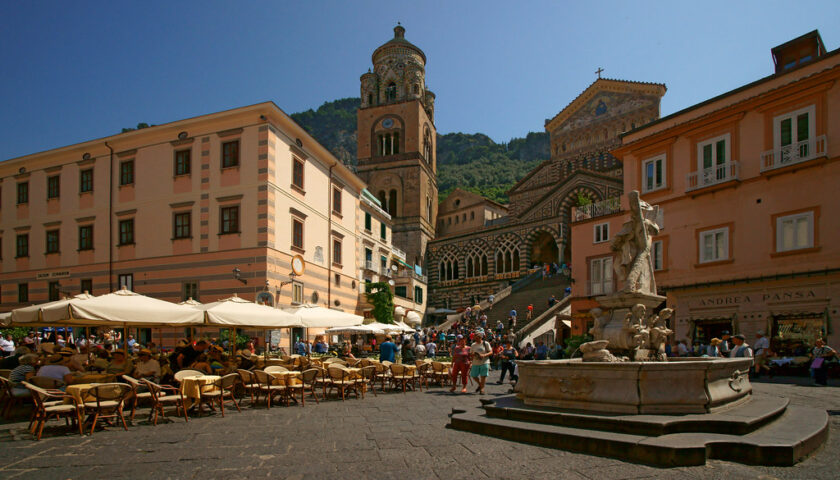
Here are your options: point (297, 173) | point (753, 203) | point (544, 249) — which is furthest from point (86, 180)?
point (544, 249)

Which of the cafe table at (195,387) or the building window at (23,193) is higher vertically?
the building window at (23,193)

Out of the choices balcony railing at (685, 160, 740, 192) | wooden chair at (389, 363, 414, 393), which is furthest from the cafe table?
balcony railing at (685, 160, 740, 192)

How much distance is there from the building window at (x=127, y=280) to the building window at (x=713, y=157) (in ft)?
77.6

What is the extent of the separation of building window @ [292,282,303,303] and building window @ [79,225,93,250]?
32.7ft

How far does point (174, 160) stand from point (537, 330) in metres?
18.4

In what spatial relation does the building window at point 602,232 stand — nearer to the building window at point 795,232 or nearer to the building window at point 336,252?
the building window at point 795,232

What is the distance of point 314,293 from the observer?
1014 inches

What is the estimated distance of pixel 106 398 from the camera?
8055 millimetres

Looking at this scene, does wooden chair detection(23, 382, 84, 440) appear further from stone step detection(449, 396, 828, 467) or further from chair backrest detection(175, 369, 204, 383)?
stone step detection(449, 396, 828, 467)

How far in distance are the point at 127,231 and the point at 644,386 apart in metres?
24.1

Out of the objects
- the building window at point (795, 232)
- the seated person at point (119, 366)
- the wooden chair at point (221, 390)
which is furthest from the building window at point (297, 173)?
the building window at point (795, 232)

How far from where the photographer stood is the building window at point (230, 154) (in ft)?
75.3

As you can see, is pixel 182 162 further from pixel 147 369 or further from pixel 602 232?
pixel 602 232

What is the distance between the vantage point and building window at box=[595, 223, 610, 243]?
24250 mm
